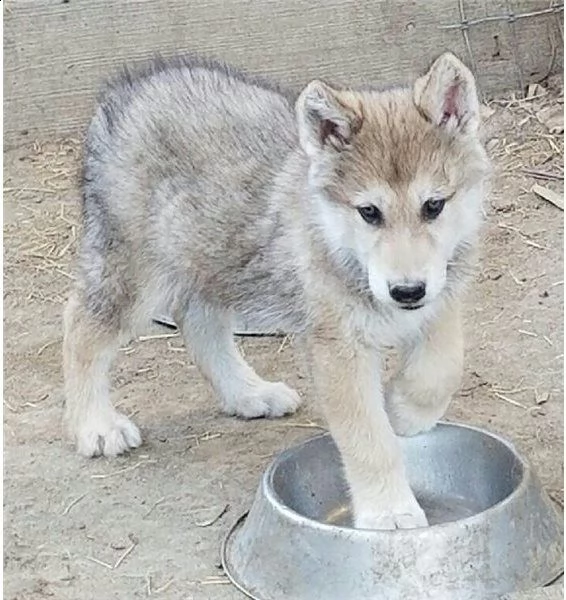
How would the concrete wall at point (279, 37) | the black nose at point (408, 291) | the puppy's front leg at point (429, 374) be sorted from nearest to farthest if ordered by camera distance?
the black nose at point (408, 291), the puppy's front leg at point (429, 374), the concrete wall at point (279, 37)

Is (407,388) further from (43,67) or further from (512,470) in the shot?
(43,67)

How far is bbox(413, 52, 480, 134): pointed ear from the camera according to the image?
4.17m

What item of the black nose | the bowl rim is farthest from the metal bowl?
the black nose

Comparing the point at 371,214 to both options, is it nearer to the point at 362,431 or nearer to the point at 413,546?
the point at 362,431

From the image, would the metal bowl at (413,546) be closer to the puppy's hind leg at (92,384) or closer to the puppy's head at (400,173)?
the puppy's head at (400,173)

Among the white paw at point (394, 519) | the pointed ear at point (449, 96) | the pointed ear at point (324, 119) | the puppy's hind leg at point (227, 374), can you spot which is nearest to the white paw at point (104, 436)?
the puppy's hind leg at point (227, 374)

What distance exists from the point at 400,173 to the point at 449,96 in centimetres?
30

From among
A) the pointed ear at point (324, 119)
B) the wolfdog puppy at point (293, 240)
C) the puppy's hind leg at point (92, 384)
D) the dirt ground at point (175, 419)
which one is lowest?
the dirt ground at point (175, 419)

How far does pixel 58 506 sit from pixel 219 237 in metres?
1.05

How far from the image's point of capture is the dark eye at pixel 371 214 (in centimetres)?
412

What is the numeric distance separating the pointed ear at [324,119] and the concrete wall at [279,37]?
382 cm

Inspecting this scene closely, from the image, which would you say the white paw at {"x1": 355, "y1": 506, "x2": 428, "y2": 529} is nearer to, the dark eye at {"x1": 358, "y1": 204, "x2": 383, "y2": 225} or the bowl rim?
the bowl rim

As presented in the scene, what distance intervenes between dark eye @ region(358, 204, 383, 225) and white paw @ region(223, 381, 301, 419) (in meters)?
1.50

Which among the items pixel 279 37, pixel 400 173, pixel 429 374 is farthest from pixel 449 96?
pixel 279 37
